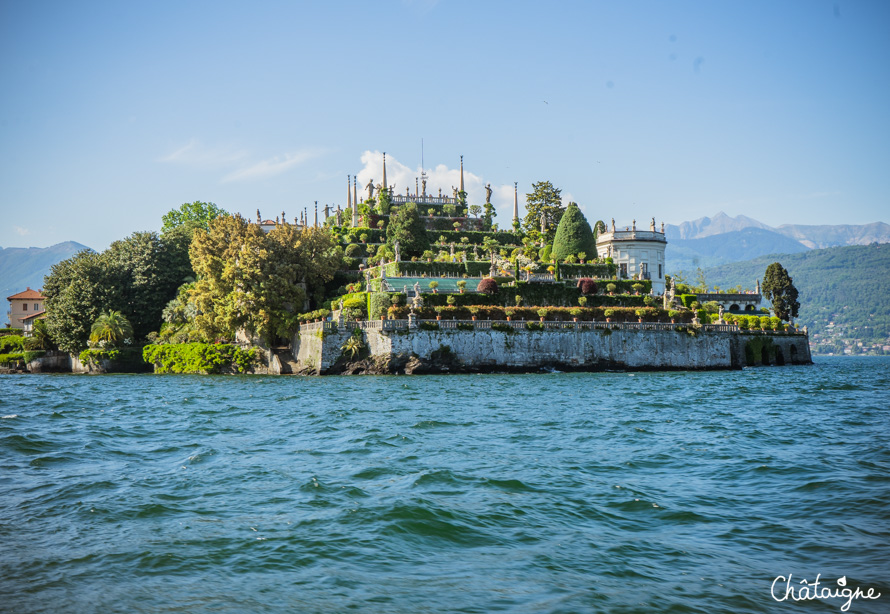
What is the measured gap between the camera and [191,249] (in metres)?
67.0

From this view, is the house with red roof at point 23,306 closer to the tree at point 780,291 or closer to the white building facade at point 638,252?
the white building facade at point 638,252

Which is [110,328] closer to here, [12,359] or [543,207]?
[12,359]

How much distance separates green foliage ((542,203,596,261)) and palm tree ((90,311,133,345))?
44.5 m

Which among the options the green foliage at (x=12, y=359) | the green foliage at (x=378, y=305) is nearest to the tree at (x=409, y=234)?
the green foliage at (x=378, y=305)

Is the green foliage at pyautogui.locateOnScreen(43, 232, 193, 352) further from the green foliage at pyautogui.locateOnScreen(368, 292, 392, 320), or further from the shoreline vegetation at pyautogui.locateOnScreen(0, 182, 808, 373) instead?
the green foliage at pyautogui.locateOnScreen(368, 292, 392, 320)

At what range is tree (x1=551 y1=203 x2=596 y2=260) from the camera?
8044 centimetres

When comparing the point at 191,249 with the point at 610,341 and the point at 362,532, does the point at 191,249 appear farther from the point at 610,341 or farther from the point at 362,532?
the point at 362,532

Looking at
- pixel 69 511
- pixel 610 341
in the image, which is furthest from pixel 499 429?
pixel 610 341

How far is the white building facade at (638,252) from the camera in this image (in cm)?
8575

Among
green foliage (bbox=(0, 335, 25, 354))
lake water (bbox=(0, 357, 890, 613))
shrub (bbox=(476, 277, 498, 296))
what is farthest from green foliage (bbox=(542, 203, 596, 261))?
green foliage (bbox=(0, 335, 25, 354))

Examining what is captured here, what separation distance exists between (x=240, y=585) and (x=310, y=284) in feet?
201

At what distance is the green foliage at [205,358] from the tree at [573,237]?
35.5 metres

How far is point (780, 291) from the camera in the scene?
9188cm

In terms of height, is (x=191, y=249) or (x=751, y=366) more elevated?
(x=191, y=249)
